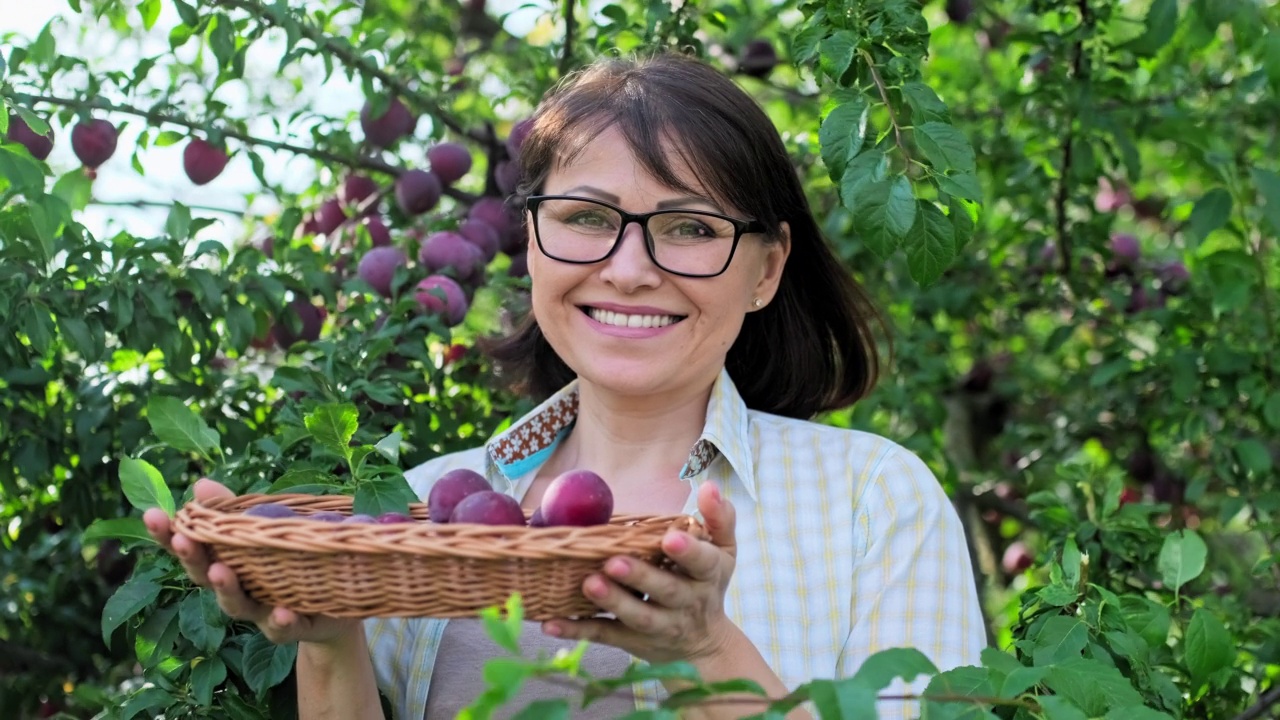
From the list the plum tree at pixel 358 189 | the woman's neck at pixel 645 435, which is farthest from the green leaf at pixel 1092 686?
the plum tree at pixel 358 189

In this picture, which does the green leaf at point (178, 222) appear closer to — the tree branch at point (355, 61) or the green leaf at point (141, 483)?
the tree branch at point (355, 61)

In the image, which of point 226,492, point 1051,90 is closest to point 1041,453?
point 1051,90

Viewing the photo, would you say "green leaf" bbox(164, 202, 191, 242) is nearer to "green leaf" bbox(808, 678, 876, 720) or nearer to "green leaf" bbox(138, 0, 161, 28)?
"green leaf" bbox(138, 0, 161, 28)

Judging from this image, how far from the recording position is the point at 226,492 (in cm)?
137

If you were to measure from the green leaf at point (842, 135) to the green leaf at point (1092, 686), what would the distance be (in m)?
0.65

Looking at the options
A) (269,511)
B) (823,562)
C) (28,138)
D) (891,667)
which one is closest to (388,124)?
(28,138)

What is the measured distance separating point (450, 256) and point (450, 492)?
1.05 m

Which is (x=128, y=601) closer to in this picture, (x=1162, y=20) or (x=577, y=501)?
(x=577, y=501)

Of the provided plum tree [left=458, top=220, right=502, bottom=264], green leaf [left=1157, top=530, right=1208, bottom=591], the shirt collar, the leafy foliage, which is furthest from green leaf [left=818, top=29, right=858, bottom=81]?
plum tree [left=458, top=220, right=502, bottom=264]

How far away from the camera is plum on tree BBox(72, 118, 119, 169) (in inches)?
88.7

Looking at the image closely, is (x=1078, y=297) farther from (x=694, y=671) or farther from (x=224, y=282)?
(x=694, y=671)

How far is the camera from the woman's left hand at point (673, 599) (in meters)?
1.16

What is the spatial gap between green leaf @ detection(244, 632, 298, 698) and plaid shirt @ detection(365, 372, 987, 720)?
133mm

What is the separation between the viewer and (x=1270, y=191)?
7.54 feet
